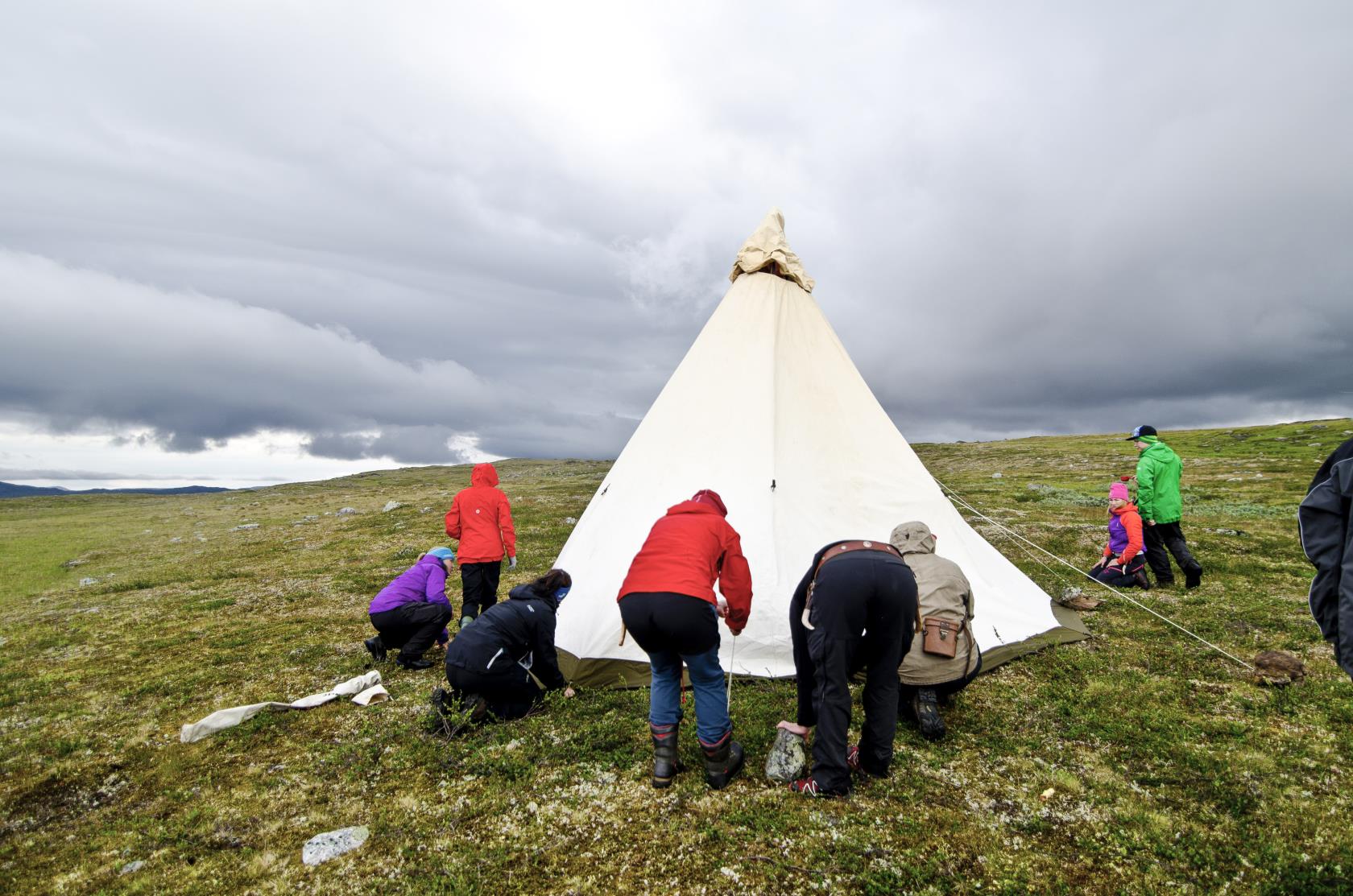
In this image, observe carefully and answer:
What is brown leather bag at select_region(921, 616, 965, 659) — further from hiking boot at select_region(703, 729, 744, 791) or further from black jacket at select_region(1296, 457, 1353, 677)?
black jacket at select_region(1296, 457, 1353, 677)

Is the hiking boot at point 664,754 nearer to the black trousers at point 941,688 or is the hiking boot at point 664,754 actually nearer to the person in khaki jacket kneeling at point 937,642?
the person in khaki jacket kneeling at point 937,642

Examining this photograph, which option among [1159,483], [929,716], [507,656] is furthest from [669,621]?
[1159,483]

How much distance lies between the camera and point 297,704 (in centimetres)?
836

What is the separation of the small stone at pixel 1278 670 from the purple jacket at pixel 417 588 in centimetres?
1241

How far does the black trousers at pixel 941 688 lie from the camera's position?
23.3 ft

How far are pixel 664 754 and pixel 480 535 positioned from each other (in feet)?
20.4

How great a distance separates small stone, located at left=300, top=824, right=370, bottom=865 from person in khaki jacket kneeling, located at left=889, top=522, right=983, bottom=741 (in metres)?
5.87

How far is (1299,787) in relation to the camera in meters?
5.69

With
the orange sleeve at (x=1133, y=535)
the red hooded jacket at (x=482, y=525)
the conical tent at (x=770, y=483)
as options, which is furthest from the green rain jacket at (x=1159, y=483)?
the red hooded jacket at (x=482, y=525)

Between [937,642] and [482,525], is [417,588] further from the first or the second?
[937,642]

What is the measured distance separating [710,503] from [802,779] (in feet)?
9.98

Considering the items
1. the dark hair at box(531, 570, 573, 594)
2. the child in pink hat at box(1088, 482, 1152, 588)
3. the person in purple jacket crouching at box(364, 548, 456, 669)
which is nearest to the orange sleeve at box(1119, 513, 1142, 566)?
the child in pink hat at box(1088, 482, 1152, 588)

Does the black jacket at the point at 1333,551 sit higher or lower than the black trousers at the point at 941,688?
higher

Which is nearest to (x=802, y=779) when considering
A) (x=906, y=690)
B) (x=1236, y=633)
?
(x=906, y=690)
